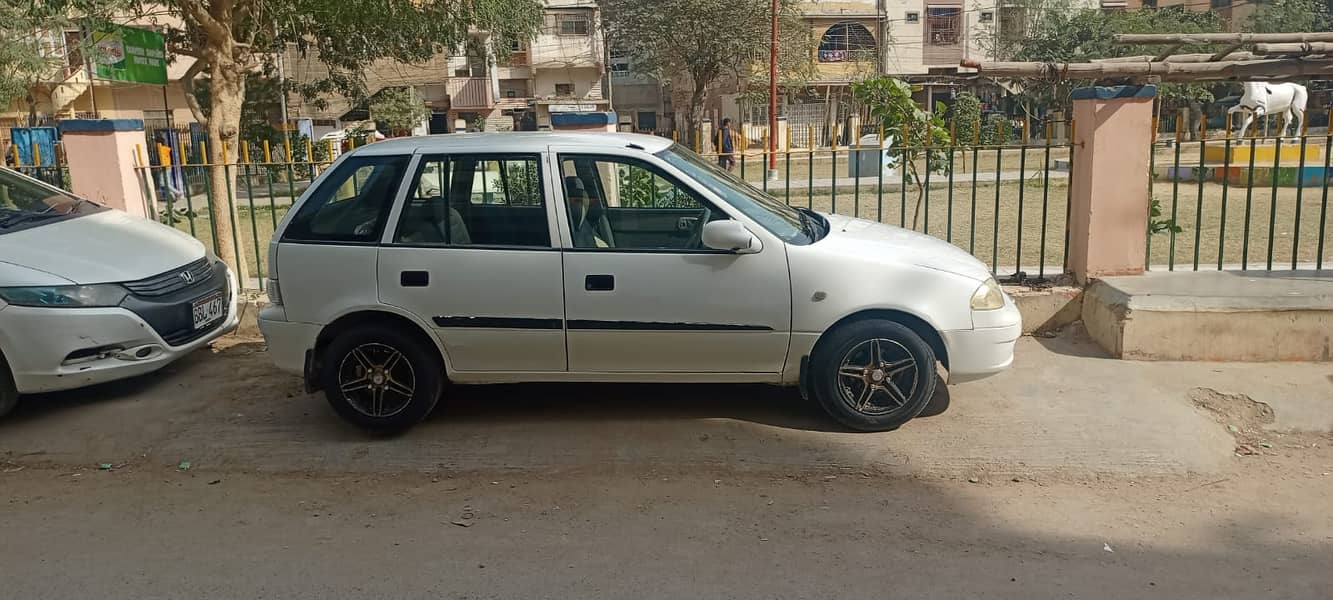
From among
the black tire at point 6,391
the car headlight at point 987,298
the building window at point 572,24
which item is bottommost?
the black tire at point 6,391

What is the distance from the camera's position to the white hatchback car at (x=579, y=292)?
511 centimetres

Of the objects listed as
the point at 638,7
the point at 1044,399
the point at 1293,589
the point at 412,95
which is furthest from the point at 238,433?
the point at 638,7

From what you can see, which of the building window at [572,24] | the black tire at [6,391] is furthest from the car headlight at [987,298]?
the building window at [572,24]

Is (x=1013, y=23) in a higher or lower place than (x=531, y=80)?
higher

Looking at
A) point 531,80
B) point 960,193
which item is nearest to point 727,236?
point 960,193

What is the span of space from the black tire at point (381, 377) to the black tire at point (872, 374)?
6.83ft

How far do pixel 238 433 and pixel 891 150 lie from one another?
5.02 m

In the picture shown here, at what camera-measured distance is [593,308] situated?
17.0ft

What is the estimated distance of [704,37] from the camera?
35062 millimetres

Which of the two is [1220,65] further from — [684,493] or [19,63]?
[19,63]

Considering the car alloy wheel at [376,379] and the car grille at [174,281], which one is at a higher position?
the car grille at [174,281]

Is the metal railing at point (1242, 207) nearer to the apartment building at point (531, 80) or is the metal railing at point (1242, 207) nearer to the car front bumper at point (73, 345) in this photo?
the car front bumper at point (73, 345)

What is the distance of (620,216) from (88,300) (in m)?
3.15

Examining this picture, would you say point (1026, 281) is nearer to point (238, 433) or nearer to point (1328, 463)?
point (1328, 463)
